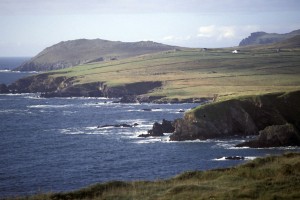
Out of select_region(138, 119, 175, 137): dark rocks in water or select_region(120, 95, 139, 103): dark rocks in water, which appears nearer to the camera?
select_region(138, 119, 175, 137): dark rocks in water

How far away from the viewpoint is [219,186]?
28.7 meters

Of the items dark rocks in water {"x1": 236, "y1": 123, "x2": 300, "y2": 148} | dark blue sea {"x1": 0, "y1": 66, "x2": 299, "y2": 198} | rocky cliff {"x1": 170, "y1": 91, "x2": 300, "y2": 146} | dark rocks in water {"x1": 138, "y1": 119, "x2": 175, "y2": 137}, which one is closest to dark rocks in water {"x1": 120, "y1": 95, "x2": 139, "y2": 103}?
dark blue sea {"x1": 0, "y1": 66, "x2": 299, "y2": 198}

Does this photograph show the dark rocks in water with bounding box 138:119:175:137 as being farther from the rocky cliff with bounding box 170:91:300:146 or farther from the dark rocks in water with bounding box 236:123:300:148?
the dark rocks in water with bounding box 236:123:300:148

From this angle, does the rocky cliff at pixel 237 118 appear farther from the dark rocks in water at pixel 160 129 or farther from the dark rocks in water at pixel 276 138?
the dark rocks in water at pixel 276 138

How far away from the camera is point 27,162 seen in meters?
78.4

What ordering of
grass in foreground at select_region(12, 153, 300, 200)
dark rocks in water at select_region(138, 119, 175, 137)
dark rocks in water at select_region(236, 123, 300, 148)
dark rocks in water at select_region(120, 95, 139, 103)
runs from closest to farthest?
grass in foreground at select_region(12, 153, 300, 200) → dark rocks in water at select_region(236, 123, 300, 148) → dark rocks in water at select_region(138, 119, 175, 137) → dark rocks in water at select_region(120, 95, 139, 103)

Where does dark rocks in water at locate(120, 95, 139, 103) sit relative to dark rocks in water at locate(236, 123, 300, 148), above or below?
above

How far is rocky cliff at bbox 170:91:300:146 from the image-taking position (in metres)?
97.8

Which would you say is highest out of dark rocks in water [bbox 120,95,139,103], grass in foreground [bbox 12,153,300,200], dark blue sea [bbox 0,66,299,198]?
dark rocks in water [bbox 120,95,139,103]

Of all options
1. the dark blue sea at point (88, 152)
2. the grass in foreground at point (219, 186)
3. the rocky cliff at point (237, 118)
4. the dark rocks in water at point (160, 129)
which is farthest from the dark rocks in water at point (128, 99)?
the grass in foreground at point (219, 186)

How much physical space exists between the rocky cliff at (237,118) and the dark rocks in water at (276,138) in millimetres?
9916

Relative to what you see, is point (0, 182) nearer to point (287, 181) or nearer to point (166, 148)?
point (166, 148)

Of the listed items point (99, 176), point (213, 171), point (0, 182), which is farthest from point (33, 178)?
point (213, 171)

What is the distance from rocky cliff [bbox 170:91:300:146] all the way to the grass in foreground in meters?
62.1
